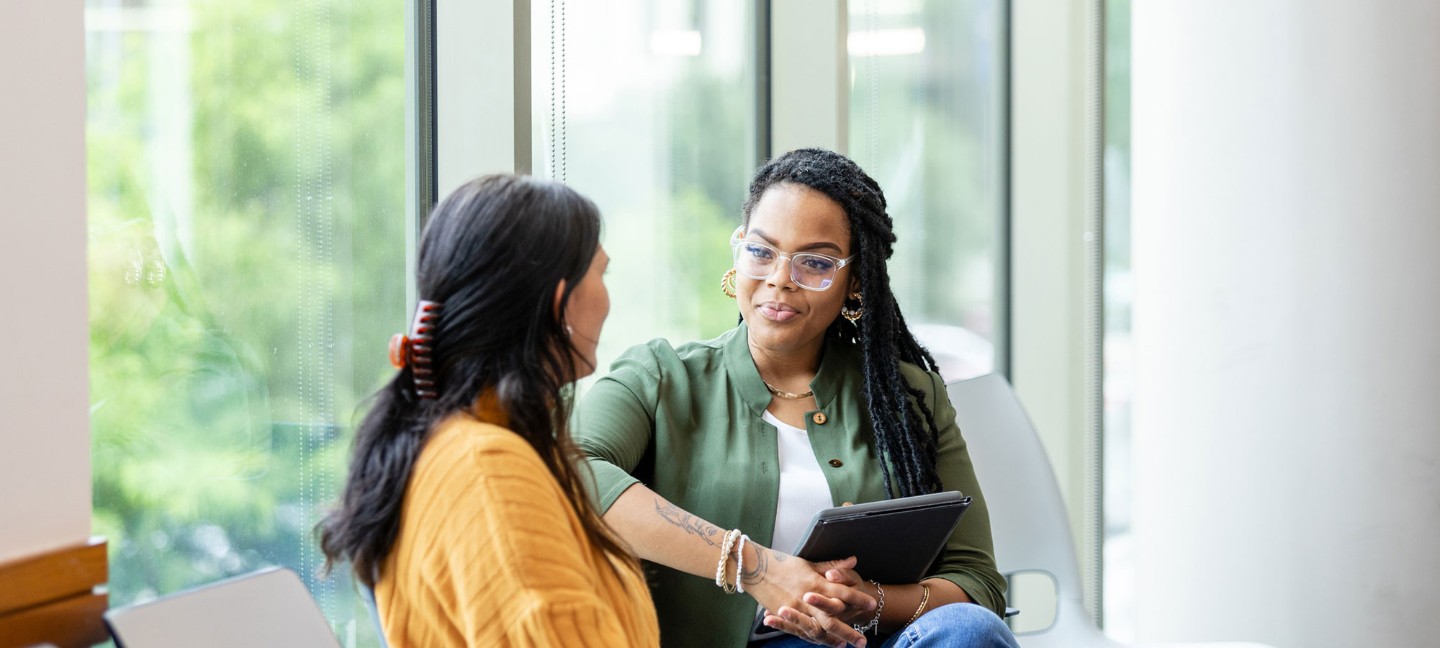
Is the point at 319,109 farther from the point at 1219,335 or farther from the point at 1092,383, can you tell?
the point at 1092,383

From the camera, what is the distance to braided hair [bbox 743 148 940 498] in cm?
215

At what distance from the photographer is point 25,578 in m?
1.35

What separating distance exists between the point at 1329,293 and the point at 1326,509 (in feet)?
1.58

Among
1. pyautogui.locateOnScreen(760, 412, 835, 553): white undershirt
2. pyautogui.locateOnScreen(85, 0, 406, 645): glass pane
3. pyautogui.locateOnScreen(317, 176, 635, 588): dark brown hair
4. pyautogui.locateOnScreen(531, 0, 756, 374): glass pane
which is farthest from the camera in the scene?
pyautogui.locateOnScreen(531, 0, 756, 374): glass pane

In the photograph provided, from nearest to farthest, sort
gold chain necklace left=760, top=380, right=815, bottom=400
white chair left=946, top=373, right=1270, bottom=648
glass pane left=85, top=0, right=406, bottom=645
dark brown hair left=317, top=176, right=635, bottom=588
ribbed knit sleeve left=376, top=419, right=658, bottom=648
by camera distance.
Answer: ribbed knit sleeve left=376, top=419, right=658, bottom=648, dark brown hair left=317, top=176, right=635, bottom=588, glass pane left=85, top=0, right=406, bottom=645, gold chain necklace left=760, top=380, right=815, bottom=400, white chair left=946, top=373, right=1270, bottom=648

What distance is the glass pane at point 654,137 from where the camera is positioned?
2.56 metres

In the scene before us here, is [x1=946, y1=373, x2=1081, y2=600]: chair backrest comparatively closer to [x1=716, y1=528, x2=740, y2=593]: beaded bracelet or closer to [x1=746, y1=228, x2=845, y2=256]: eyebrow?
[x1=746, y1=228, x2=845, y2=256]: eyebrow

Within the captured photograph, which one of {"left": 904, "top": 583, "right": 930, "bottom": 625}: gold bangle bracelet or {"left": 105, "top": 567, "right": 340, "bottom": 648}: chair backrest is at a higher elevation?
{"left": 105, "top": 567, "right": 340, "bottom": 648}: chair backrest

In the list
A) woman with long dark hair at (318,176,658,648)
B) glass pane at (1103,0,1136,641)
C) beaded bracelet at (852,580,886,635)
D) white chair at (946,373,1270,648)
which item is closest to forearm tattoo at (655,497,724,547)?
beaded bracelet at (852,580,886,635)

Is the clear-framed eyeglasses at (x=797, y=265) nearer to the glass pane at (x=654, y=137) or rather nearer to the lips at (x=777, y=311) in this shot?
the lips at (x=777, y=311)

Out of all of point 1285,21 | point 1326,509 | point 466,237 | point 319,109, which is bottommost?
→ point 1326,509

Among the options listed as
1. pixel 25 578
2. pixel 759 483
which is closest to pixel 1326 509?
pixel 759 483

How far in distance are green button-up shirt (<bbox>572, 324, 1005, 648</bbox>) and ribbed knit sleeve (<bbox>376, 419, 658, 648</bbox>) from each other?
681 mm

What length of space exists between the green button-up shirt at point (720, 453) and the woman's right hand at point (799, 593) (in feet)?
0.33
